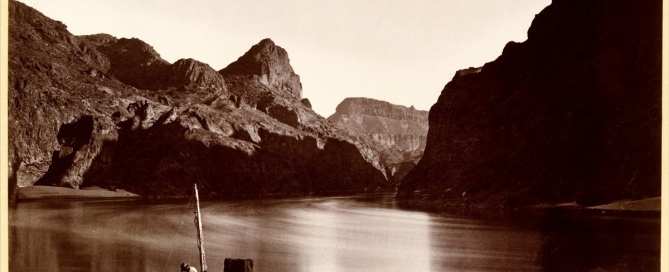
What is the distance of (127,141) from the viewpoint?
64.8m

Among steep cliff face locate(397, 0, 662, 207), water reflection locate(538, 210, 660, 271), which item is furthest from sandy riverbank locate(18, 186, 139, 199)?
steep cliff face locate(397, 0, 662, 207)

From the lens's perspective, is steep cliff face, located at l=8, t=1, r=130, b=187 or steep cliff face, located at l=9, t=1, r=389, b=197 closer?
steep cliff face, located at l=8, t=1, r=130, b=187

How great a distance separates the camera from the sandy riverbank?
149ft

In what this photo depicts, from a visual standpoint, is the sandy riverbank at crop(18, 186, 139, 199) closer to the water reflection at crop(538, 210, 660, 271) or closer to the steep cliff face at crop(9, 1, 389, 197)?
the steep cliff face at crop(9, 1, 389, 197)

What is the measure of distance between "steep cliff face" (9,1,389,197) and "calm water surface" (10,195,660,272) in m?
2.83

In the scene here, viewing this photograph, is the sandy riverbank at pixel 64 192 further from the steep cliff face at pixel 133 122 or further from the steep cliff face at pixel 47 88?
the steep cliff face at pixel 47 88

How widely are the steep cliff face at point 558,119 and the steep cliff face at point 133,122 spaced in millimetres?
27023

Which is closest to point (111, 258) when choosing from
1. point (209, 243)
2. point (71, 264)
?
point (71, 264)

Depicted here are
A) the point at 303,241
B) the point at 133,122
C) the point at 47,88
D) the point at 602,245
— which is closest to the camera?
the point at 602,245

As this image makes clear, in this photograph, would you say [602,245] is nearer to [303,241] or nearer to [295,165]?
[303,241]

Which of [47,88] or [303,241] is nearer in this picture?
[303,241]

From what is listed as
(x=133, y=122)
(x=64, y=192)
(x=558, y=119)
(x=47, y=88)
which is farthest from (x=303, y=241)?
(x=558, y=119)

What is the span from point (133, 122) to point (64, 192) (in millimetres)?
19162

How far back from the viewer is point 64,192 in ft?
168
